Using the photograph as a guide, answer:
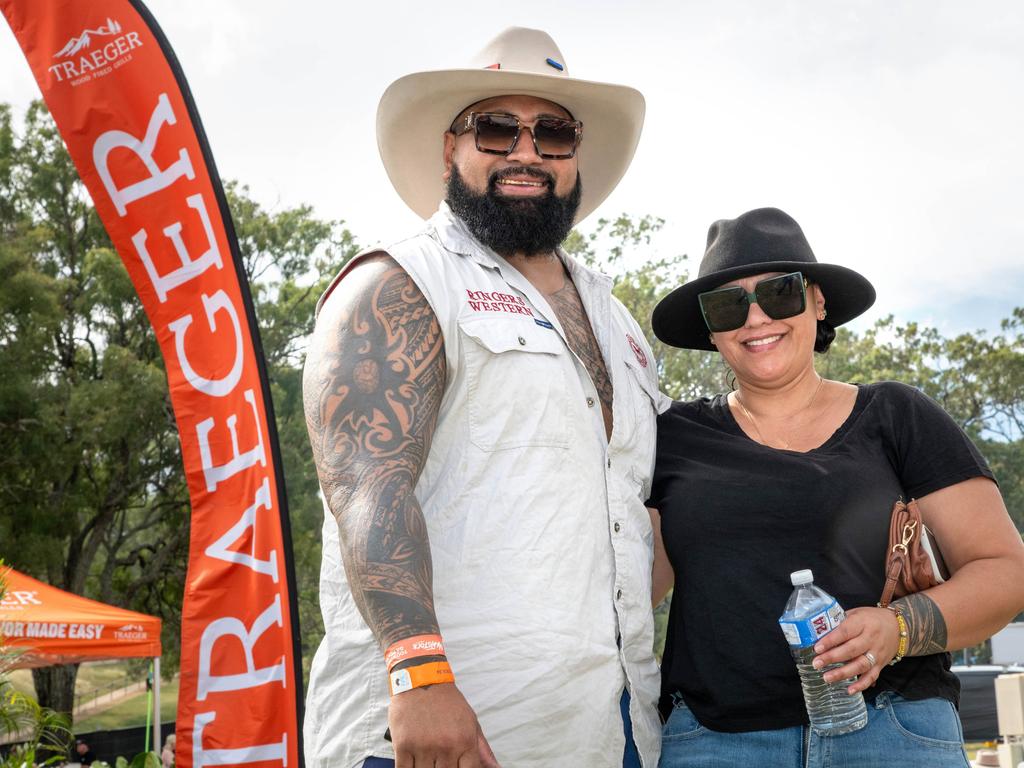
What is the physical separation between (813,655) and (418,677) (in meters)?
1.06

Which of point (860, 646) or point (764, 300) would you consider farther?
point (764, 300)

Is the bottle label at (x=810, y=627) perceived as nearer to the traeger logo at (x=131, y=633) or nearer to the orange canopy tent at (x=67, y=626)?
the orange canopy tent at (x=67, y=626)

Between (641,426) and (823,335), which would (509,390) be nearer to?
(641,426)

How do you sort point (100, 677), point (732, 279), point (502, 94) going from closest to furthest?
point (732, 279) → point (502, 94) → point (100, 677)

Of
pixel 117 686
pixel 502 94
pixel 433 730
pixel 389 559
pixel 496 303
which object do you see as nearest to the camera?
pixel 433 730

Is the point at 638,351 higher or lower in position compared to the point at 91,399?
lower

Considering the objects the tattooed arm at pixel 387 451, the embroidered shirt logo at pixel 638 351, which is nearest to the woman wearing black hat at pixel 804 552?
the embroidered shirt logo at pixel 638 351

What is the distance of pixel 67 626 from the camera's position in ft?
33.9

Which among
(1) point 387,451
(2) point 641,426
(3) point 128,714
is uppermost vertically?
(2) point 641,426

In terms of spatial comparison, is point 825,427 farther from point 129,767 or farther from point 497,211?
point 129,767

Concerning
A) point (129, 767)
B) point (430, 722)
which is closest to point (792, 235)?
point (430, 722)

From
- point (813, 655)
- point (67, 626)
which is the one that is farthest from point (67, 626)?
point (813, 655)

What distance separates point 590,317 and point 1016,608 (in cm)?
141

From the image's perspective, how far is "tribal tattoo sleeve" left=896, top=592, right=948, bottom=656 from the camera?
2.48 m
